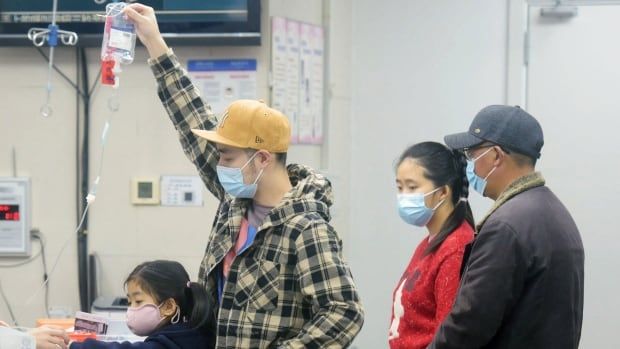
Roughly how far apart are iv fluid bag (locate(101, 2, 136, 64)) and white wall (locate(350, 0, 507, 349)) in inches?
62.1

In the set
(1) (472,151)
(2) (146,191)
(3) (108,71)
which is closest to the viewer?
(1) (472,151)

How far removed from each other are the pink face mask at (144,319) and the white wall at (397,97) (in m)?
1.73

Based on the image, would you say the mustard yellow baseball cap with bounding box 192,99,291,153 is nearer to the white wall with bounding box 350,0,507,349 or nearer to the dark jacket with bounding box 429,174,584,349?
the dark jacket with bounding box 429,174,584,349

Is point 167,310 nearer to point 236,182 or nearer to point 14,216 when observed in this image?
point 236,182

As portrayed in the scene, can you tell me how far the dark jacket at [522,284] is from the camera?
1911 mm

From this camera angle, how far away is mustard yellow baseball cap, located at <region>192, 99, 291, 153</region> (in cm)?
203

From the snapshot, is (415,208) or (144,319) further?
(415,208)

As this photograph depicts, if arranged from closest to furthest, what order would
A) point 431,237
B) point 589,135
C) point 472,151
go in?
point 472,151 → point 431,237 → point 589,135

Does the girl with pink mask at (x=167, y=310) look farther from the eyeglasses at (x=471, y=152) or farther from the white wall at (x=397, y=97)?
the white wall at (x=397, y=97)

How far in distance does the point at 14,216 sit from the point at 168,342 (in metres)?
1.56

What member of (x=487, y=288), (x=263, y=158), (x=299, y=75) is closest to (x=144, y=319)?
(x=263, y=158)

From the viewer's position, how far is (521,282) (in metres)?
1.92

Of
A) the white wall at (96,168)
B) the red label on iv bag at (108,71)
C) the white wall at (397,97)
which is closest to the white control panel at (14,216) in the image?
the white wall at (96,168)

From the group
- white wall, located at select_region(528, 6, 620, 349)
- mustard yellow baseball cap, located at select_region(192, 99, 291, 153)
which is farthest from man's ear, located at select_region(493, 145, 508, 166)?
white wall, located at select_region(528, 6, 620, 349)
